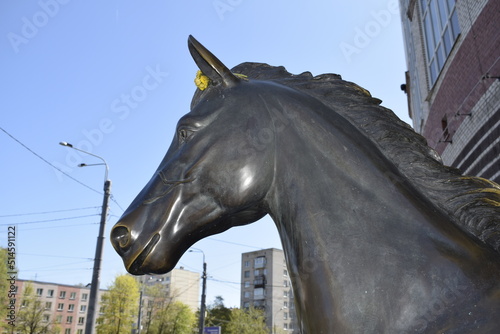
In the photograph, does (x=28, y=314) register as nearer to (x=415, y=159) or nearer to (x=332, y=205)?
(x=332, y=205)

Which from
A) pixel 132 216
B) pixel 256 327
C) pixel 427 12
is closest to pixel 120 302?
pixel 256 327

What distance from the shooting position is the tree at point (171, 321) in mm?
45750

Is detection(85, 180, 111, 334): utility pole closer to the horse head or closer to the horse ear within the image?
the horse head

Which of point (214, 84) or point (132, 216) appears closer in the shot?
point (132, 216)

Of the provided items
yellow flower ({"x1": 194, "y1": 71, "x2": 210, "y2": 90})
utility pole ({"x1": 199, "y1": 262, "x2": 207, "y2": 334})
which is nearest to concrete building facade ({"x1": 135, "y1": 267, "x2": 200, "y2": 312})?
utility pole ({"x1": 199, "y1": 262, "x2": 207, "y2": 334})

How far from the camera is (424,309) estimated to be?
4.16 feet

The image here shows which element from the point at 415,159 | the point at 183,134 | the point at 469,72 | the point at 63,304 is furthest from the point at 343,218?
the point at 63,304

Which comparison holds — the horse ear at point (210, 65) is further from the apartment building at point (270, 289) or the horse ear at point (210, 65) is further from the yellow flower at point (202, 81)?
the apartment building at point (270, 289)

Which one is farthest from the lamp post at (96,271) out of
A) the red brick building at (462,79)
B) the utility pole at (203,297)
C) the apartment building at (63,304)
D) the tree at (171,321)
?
the apartment building at (63,304)

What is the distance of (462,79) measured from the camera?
892cm

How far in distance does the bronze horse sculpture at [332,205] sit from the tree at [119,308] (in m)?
43.6

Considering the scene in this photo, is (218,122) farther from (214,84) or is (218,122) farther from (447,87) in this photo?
(447,87)

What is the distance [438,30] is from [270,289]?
61.7 metres

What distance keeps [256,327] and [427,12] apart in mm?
44774
